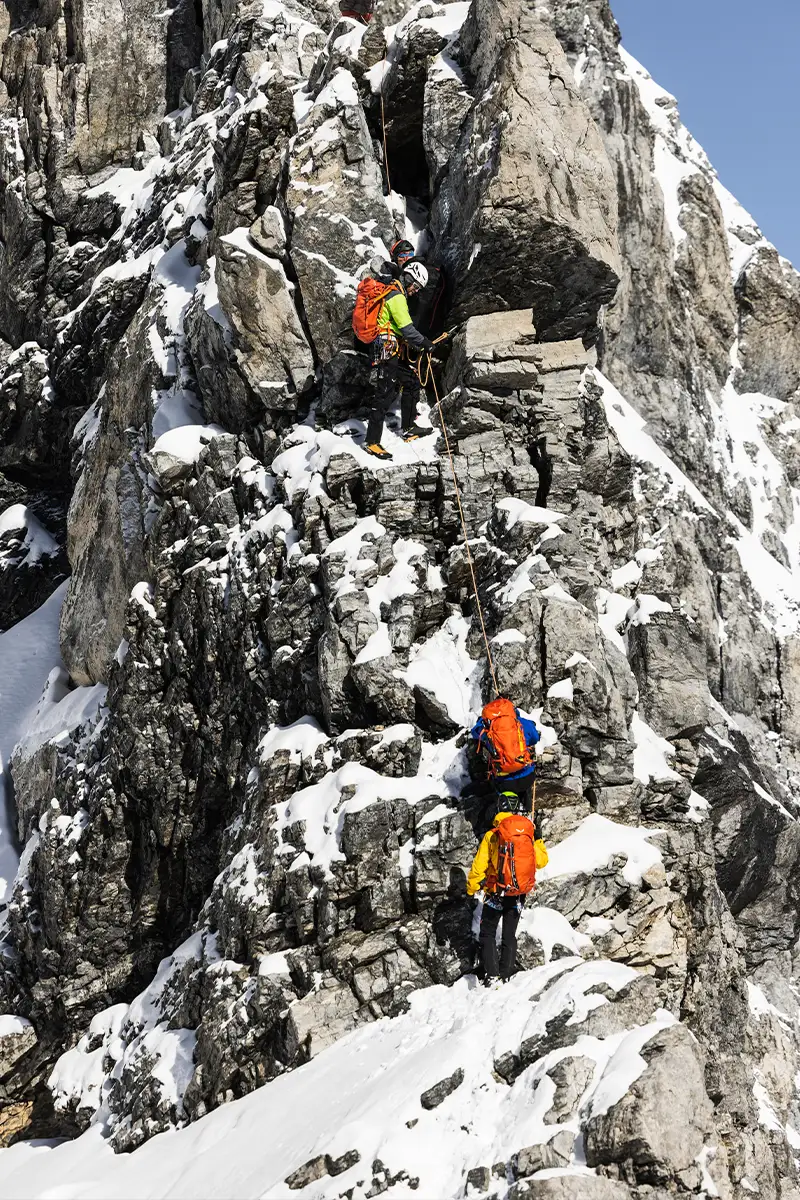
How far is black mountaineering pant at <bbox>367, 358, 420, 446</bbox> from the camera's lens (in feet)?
53.0

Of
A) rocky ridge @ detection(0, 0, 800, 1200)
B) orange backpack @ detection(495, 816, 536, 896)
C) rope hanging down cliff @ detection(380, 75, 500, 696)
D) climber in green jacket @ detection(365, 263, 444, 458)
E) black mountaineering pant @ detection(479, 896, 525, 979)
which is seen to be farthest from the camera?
climber in green jacket @ detection(365, 263, 444, 458)

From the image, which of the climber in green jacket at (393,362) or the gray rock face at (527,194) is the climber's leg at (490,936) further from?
the gray rock face at (527,194)

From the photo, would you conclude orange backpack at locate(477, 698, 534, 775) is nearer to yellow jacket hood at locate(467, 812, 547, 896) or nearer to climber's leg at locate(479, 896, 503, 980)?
yellow jacket hood at locate(467, 812, 547, 896)

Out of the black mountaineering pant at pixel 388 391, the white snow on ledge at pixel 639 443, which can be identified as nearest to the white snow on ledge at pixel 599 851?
the black mountaineering pant at pixel 388 391

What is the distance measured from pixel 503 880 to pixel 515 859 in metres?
0.25

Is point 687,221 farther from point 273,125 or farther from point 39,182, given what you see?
point 39,182

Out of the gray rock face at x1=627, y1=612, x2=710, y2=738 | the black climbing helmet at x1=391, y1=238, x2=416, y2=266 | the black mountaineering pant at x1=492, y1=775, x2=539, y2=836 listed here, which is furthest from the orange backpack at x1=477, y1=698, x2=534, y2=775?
the black climbing helmet at x1=391, y1=238, x2=416, y2=266

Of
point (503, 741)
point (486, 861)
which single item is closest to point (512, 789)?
point (503, 741)

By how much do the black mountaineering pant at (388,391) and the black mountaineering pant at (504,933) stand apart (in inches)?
283

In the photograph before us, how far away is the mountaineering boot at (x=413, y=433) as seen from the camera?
53.9 ft

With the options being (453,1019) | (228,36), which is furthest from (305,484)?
(228,36)

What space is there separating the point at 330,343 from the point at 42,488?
13970 millimetres

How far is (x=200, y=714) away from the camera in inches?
674

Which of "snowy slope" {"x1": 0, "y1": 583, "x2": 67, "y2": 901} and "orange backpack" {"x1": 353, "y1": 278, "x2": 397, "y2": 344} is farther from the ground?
"orange backpack" {"x1": 353, "y1": 278, "x2": 397, "y2": 344}
